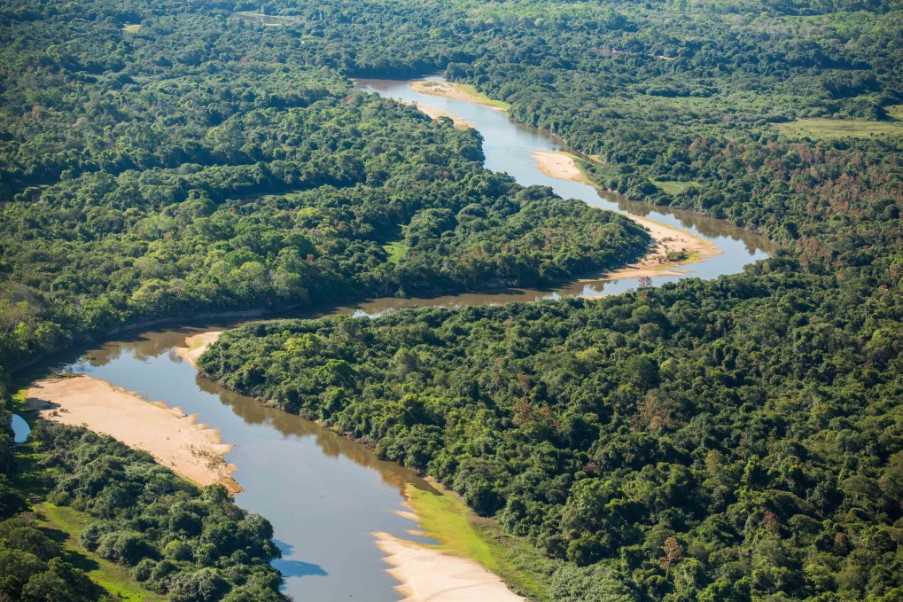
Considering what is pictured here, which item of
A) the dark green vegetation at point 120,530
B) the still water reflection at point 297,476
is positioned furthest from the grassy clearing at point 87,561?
the still water reflection at point 297,476

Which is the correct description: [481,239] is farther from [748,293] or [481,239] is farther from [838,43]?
[838,43]

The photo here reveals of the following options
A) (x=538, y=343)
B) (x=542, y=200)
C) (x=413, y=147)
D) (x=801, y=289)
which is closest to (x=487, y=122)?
(x=413, y=147)

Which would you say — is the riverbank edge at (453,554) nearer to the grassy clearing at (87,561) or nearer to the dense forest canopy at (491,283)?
the dense forest canopy at (491,283)

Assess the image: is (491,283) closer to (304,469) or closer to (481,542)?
(304,469)

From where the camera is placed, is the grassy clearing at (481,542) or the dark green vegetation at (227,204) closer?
the grassy clearing at (481,542)

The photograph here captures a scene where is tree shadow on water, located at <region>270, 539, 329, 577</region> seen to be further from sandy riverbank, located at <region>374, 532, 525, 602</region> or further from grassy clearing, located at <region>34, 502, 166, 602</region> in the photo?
grassy clearing, located at <region>34, 502, 166, 602</region>

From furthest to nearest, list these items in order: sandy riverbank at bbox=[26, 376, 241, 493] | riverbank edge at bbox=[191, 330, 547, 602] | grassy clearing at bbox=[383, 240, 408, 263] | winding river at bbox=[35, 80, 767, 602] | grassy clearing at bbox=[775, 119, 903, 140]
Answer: grassy clearing at bbox=[775, 119, 903, 140], grassy clearing at bbox=[383, 240, 408, 263], sandy riverbank at bbox=[26, 376, 241, 493], winding river at bbox=[35, 80, 767, 602], riverbank edge at bbox=[191, 330, 547, 602]

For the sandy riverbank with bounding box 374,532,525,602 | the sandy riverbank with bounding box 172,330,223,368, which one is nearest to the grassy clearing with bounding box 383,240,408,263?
the sandy riverbank with bounding box 172,330,223,368
